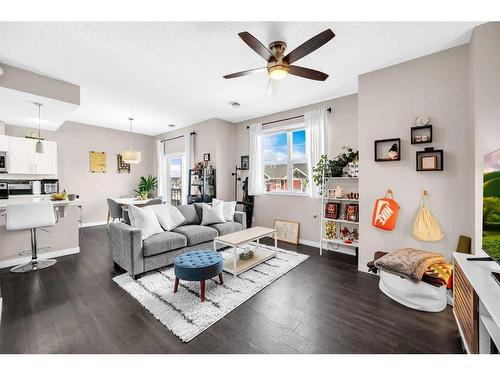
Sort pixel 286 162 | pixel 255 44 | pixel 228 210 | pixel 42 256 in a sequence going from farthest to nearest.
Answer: pixel 286 162 → pixel 228 210 → pixel 42 256 → pixel 255 44

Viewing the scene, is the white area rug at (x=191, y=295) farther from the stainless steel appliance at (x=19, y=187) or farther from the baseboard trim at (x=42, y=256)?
the stainless steel appliance at (x=19, y=187)

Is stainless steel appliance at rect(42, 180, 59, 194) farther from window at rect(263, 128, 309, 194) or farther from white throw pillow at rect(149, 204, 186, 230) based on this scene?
window at rect(263, 128, 309, 194)

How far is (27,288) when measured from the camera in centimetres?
242

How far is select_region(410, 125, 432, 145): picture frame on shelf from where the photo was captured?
2.46 meters

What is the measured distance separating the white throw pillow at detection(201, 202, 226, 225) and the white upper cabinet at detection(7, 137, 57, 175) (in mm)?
3782

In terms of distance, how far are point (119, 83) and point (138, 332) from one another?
131 inches

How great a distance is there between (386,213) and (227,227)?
2.45 m

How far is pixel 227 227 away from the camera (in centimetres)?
380

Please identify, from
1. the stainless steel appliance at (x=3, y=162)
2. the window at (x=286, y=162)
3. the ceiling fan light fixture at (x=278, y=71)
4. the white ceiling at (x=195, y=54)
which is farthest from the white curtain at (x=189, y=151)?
the ceiling fan light fixture at (x=278, y=71)

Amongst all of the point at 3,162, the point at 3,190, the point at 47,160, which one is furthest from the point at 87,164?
the point at 3,190

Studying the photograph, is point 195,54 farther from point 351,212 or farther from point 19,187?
point 19,187

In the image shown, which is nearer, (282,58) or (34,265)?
(282,58)

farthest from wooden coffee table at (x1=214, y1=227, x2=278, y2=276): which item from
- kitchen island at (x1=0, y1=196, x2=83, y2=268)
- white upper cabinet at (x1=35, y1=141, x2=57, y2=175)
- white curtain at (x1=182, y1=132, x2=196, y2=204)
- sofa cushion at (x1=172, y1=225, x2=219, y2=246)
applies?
white upper cabinet at (x1=35, y1=141, x2=57, y2=175)
